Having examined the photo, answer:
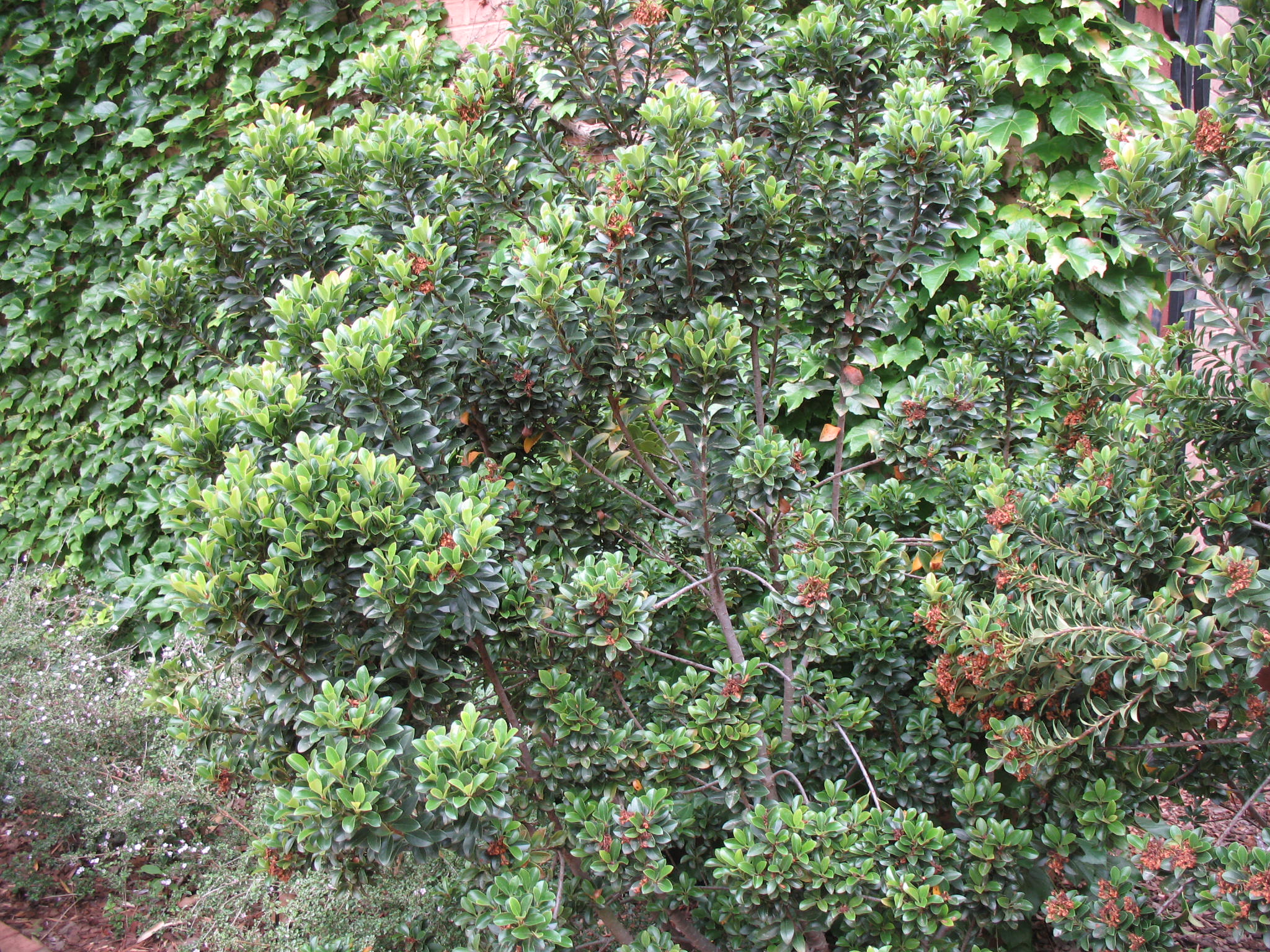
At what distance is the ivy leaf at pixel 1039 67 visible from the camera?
330cm

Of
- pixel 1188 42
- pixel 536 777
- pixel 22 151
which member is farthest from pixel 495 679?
pixel 22 151

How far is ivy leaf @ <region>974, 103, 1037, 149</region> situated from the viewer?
3357 mm

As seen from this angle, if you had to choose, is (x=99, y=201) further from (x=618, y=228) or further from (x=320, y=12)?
(x=618, y=228)

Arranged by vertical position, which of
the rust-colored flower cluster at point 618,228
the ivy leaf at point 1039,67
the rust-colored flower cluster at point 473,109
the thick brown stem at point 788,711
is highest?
the rust-colored flower cluster at point 473,109

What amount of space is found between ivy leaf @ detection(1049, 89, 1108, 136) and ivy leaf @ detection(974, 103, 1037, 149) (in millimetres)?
85

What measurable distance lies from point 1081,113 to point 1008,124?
26 cm

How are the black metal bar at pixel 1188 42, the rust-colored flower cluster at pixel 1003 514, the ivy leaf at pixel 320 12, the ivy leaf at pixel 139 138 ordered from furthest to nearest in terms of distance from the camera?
the ivy leaf at pixel 139 138
the ivy leaf at pixel 320 12
the black metal bar at pixel 1188 42
the rust-colored flower cluster at pixel 1003 514

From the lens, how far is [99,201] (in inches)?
207

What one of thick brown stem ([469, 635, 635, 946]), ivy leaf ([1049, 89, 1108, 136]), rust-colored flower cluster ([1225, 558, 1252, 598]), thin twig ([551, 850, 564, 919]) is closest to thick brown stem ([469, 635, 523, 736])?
thick brown stem ([469, 635, 635, 946])

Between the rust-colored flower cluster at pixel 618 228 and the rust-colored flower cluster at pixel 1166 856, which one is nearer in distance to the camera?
the rust-colored flower cluster at pixel 1166 856

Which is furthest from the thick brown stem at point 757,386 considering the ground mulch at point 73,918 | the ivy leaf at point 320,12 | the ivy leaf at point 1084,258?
the ivy leaf at point 320,12

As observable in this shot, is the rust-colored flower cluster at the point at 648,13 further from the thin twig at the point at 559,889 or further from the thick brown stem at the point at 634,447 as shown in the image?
the thin twig at the point at 559,889

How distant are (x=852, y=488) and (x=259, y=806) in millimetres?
2578

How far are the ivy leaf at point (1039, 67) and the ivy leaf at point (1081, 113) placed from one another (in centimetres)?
12
